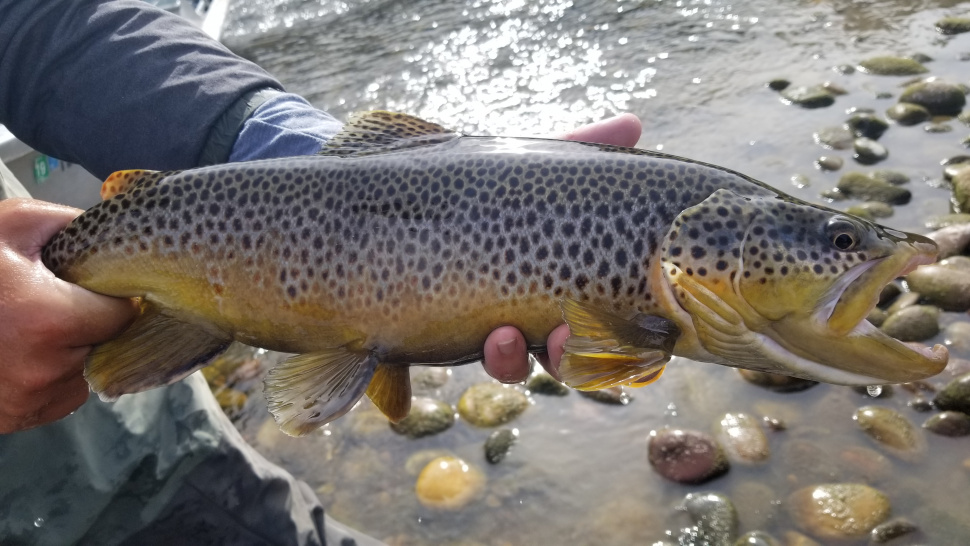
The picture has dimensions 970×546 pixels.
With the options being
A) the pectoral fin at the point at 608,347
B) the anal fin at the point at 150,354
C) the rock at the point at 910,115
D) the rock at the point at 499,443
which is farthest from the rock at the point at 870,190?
the anal fin at the point at 150,354

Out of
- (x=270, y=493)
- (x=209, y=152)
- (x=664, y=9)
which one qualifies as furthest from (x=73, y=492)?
(x=664, y=9)

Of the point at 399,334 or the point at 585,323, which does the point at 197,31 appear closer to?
the point at 399,334

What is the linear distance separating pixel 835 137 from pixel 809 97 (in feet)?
3.61

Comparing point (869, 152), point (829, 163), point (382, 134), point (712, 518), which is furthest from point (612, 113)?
point (382, 134)

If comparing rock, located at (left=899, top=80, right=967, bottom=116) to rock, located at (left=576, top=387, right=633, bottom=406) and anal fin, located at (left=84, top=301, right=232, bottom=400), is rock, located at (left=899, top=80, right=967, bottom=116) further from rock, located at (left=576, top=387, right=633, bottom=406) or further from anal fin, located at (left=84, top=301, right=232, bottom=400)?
anal fin, located at (left=84, top=301, right=232, bottom=400)

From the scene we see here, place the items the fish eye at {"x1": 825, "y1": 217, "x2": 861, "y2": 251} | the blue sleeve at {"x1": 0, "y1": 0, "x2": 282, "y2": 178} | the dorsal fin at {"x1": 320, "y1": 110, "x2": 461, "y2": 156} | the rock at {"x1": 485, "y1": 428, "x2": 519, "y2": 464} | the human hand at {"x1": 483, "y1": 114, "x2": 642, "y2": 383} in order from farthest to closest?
the rock at {"x1": 485, "y1": 428, "x2": 519, "y2": 464}, the blue sleeve at {"x1": 0, "y1": 0, "x2": 282, "y2": 178}, the dorsal fin at {"x1": 320, "y1": 110, "x2": 461, "y2": 156}, the human hand at {"x1": 483, "y1": 114, "x2": 642, "y2": 383}, the fish eye at {"x1": 825, "y1": 217, "x2": 861, "y2": 251}

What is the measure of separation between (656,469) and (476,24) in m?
9.06

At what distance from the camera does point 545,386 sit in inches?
208

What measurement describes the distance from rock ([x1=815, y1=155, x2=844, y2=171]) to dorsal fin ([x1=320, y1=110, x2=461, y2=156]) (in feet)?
17.2

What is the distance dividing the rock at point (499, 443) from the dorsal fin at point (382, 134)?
99.0 inches

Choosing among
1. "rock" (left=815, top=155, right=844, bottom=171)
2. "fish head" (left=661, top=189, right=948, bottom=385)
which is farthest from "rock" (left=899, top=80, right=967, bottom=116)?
"fish head" (left=661, top=189, right=948, bottom=385)

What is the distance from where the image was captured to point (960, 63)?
338 inches

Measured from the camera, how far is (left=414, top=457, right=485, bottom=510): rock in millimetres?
4602

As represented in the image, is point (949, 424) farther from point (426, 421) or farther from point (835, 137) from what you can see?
point (835, 137)
